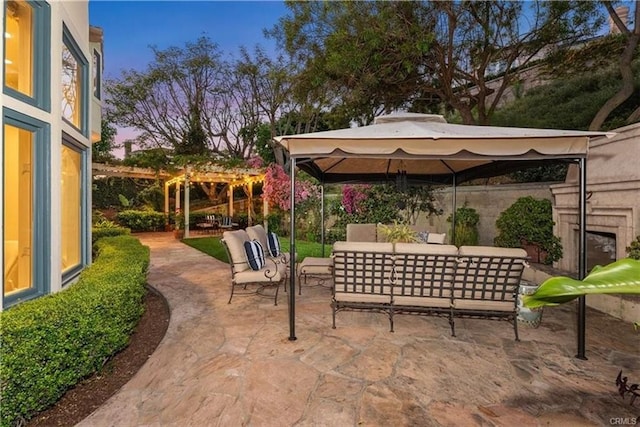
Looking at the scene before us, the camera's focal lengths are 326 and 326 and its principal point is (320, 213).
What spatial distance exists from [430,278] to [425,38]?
20.2ft

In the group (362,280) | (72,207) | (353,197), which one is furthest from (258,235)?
(353,197)

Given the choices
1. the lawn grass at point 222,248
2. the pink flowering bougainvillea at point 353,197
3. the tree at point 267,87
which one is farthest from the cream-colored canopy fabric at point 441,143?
the tree at point 267,87

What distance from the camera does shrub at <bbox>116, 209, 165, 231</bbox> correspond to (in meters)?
15.0

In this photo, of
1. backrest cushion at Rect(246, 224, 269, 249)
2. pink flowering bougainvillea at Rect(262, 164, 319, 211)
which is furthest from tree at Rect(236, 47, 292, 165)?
backrest cushion at Rect(246, 224, 269, 249)

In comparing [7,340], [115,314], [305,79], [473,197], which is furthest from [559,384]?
[305,79]

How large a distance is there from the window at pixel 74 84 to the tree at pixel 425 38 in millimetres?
5282

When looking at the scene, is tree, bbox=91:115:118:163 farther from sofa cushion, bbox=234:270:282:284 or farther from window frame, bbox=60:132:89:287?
sofa cushion, bbox=234:270:282:284

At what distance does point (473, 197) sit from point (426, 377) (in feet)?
23.8

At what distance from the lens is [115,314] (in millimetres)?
2971

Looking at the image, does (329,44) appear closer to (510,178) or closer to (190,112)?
(510,178)

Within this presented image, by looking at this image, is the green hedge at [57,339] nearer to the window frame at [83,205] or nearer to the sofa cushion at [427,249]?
the window frame at [83,205]

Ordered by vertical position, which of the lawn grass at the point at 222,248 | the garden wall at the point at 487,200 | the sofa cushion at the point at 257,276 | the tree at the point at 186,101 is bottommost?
the lawn grass at the point at 222,248

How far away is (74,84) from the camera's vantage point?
4680 millimetres

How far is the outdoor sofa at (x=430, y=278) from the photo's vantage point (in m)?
3.50
